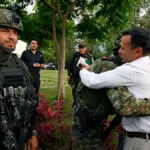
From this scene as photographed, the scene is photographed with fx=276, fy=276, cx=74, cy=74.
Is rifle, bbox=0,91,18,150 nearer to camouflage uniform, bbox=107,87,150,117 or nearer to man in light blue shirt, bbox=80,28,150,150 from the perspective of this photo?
man in light blue shirt, bbox=80,28,150,150

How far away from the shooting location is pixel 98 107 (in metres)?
2.16

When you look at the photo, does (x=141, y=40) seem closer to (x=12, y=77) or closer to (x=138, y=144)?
(x=138, y=144)

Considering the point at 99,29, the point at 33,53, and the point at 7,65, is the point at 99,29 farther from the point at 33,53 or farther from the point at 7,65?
the point at 7,65

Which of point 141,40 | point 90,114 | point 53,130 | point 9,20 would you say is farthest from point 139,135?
point 53,130

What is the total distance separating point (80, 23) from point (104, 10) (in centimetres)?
104

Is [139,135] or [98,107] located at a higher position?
[98,107]

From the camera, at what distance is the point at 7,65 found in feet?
7.04

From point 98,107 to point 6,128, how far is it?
2.34 feet

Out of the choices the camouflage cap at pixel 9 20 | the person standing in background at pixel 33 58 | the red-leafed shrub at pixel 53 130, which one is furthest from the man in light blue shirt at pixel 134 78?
the person standing in background at pixel 33 58

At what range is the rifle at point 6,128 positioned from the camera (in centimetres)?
186

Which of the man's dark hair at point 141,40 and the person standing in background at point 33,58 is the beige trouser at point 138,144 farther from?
the person standing in background at point 33,58

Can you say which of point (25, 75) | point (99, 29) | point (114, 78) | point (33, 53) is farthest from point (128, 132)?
point (99, 29)

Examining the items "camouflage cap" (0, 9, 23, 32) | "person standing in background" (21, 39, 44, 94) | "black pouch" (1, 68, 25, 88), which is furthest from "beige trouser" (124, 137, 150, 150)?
"person standing in background" (21, 39, 44, 94)

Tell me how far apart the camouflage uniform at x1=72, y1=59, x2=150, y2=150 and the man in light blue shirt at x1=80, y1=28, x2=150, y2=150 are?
0.20 ft
